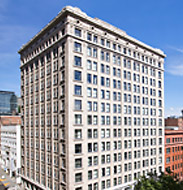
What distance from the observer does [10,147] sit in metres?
75.4

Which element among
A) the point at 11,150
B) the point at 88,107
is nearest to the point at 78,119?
the point at 88,107

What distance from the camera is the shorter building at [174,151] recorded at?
217 ft

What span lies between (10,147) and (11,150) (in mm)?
1972

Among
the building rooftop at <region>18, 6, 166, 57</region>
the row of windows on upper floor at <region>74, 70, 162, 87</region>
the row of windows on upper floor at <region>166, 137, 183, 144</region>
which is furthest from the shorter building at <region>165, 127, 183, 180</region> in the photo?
the building rooftop at <region>18, 6, 166, 57</region>

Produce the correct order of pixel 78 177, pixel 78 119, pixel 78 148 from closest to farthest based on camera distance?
pixel 78 177 < pixel 78 148 < pixel 78 119

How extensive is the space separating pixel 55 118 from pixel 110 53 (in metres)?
21.6

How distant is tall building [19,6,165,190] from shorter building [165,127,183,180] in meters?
5.94

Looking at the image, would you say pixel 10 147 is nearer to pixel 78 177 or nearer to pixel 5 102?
pixel 78 177

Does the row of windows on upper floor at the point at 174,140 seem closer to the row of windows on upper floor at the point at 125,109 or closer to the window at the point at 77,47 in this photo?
the row of windows on upper floor at the point at 125,109

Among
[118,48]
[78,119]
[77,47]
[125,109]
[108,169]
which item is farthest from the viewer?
[125,109]

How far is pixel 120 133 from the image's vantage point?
49875 millimetres

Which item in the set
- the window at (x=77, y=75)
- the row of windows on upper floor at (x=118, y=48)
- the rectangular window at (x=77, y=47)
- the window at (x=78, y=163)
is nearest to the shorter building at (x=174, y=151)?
the row of windows on upper floor at (x=118, y=48)

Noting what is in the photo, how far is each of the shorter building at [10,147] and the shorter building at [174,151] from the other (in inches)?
2019

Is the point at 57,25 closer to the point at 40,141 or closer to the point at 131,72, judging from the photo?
the point at 131,72
